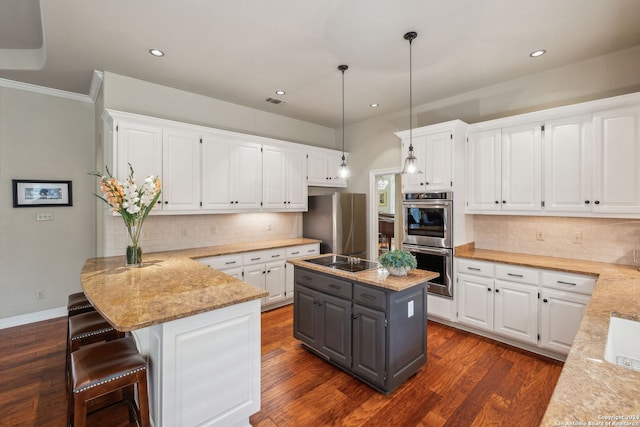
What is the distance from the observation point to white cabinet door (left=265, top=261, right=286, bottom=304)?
420 cm

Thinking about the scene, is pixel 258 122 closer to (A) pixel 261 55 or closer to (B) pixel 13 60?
(A) pixel 261 55

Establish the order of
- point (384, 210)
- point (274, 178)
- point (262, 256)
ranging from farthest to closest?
1. point (384, 210)
2. point (274, 178)
3. point (262, 256)

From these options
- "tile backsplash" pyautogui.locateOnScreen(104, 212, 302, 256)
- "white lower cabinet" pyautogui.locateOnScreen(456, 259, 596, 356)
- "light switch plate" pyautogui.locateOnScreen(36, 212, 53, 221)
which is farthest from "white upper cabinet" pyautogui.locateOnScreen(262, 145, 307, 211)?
"light switch plate" pyautogui.locateOnScreen(36, 212, 53, 221)

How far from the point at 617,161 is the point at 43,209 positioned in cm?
645

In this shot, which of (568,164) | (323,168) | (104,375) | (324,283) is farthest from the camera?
(323,168)

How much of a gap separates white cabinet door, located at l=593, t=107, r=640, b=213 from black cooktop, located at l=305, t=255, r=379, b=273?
88.9 inches

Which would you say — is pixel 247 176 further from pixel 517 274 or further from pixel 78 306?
pixel 517 274

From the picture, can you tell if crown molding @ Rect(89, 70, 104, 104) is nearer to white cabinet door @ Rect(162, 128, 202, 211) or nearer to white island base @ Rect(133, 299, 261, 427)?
white cabinet door @ Rect(162, 128, 202, 211)

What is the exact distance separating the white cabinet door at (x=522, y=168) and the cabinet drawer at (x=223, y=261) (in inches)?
131

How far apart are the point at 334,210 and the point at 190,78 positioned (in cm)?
260

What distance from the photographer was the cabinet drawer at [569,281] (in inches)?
105

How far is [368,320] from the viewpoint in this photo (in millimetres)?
2477

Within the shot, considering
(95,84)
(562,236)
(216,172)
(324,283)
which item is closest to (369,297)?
(324,283)

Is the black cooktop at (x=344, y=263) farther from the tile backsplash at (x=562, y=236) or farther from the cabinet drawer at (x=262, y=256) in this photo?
the tile backsplash at (x=562, y=236)
